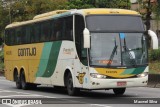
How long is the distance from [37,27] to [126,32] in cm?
699

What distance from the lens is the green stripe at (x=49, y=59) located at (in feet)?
72.8

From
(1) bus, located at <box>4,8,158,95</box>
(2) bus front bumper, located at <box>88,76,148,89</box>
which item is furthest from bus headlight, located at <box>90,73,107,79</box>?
(2) bus front bumper, located at <box>88,76,148,89</box>

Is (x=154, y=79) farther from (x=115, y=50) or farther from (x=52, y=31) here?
(x=115, y=50)

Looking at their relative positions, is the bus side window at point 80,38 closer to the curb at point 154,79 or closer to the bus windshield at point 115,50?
the bus windshield at point 115,50

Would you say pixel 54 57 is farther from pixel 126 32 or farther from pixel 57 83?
pixel 126 32

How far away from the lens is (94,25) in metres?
18.9

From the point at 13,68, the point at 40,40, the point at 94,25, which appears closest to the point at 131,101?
the point at 94,25

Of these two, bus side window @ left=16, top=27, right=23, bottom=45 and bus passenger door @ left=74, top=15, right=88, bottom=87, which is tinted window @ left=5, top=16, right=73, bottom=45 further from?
bus passenger door @ left=74, top=15, right=88, bottom=87

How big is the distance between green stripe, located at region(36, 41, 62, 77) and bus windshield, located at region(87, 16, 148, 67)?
327 centimetres

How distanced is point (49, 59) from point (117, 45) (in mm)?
5334

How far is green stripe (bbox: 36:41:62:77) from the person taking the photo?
72.8ft

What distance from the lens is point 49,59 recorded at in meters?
23.1

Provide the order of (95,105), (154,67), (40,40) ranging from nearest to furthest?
(95,105)
(40,40)
(154,67)

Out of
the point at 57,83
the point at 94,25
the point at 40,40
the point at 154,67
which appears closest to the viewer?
the point at 94,25
